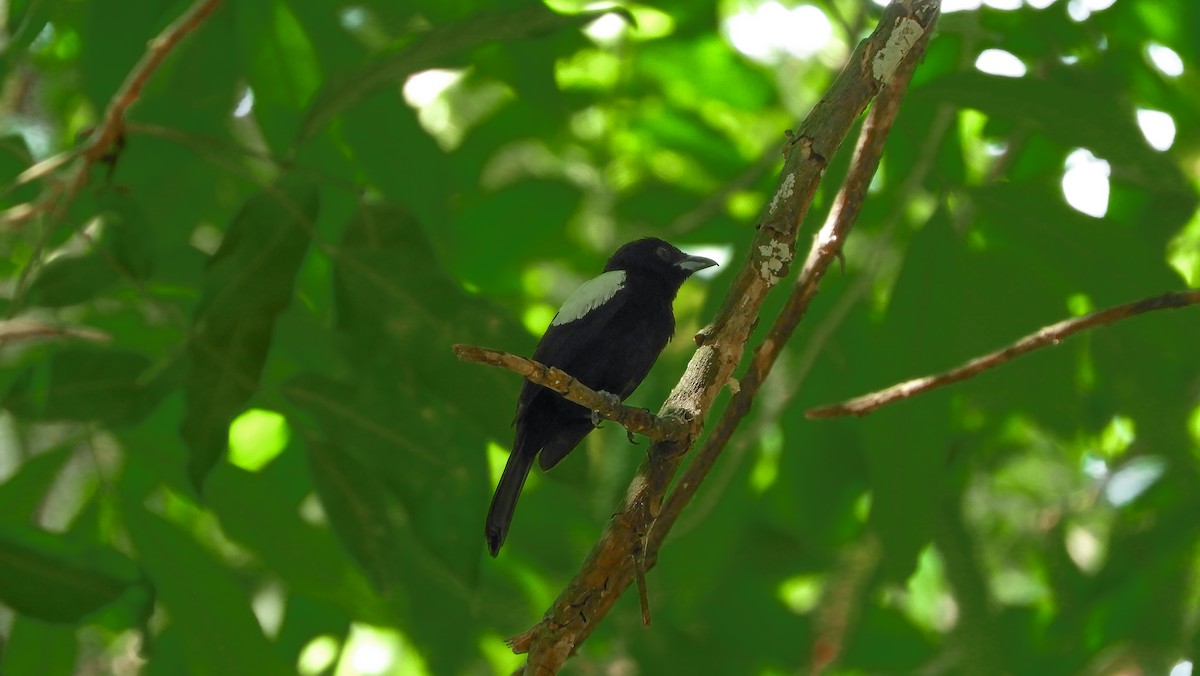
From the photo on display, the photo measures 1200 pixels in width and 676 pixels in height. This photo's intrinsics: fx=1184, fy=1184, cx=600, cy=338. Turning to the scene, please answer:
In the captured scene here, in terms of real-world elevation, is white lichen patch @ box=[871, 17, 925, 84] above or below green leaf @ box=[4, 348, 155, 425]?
above

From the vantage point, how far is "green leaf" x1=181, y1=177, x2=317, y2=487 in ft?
9.00

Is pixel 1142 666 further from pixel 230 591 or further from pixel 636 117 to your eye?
pixel 230 591

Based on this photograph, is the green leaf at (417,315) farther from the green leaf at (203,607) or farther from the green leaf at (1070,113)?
the green leaf at (1070,113)

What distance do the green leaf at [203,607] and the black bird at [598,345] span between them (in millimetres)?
714

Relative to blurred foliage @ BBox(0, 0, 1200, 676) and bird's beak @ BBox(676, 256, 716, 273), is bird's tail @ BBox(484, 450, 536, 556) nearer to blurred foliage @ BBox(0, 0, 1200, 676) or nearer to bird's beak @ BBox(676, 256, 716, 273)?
blurred foliage @ BBox(0, 0, 1200, 676)

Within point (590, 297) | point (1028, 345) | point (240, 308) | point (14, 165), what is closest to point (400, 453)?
point (240, 308)

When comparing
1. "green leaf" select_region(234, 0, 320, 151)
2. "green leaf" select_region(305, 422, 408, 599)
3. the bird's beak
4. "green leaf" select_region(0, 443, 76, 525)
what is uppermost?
"green leaf" select_region(234, 0, 320, 151)

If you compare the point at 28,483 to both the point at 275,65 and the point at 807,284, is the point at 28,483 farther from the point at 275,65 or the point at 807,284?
the point at 807,284

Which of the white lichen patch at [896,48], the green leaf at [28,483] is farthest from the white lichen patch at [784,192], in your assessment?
the green leaf at [28,483]

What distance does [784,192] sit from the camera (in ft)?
6.97

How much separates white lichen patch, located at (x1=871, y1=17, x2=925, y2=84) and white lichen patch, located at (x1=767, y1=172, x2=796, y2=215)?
0.30m

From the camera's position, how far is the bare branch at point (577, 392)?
164cm

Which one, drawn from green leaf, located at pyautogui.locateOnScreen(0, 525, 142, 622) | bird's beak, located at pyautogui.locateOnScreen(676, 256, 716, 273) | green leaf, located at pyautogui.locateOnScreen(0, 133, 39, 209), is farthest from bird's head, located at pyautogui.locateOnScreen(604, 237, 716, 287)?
green leaf, located at pyautogui.locateOnScreen(0, 133, 39, 209)

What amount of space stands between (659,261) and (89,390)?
160cm
